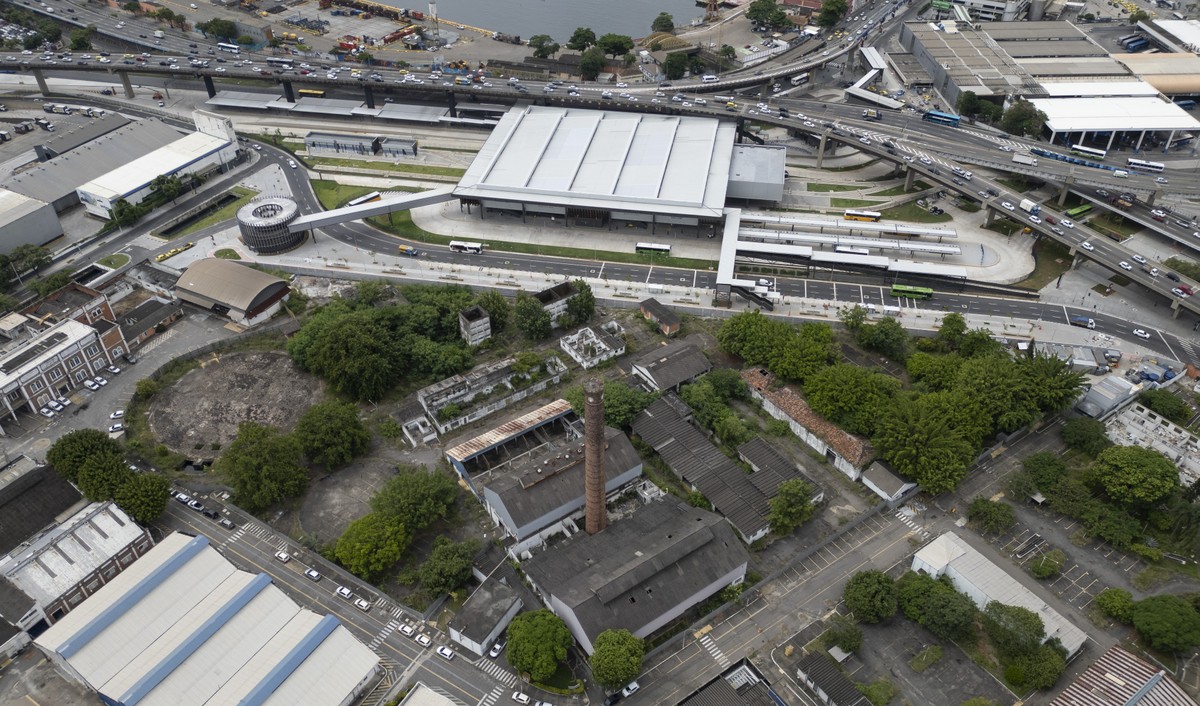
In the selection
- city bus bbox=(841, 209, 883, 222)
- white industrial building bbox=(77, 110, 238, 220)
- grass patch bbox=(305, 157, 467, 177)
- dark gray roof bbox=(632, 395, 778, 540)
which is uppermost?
white industrial building bbox=(77, 110, 238, 220)

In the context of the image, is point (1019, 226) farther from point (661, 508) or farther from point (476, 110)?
point (476, 110)

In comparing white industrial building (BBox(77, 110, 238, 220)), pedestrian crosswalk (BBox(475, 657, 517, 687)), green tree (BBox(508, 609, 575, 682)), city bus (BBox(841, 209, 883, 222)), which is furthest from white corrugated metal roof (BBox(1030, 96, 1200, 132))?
white industrial building (BBox(77, 110, 238, 220))

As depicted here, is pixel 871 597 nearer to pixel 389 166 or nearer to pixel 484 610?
pixel 484 610

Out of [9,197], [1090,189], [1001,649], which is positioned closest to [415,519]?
[1001,649]

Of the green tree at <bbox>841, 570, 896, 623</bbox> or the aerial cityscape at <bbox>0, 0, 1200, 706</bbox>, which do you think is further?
the green tree at <bbox>841, 570, 896, 623</bbox>

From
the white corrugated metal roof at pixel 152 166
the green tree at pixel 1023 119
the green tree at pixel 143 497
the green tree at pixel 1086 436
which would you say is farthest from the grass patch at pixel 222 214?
the green tree at pixel 1023 119

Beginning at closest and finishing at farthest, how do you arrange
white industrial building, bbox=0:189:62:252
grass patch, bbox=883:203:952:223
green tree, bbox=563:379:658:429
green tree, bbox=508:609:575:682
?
green tree, bbox=508:609:575:682, green tree, bbox=563:379:658:429, white industrial building, bbox=0:189:62:252, grass patch, bbox=883:203:952:223

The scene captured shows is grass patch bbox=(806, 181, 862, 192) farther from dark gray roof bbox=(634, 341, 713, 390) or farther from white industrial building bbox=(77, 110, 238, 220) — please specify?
white industrial building bbox=(77, 110, 238, 220)

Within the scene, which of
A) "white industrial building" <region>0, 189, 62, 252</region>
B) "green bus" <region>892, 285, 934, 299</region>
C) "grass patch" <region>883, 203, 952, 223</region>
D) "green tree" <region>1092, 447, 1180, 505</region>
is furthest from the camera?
"grass patch" <region>883, 203, 952, 223</region>
